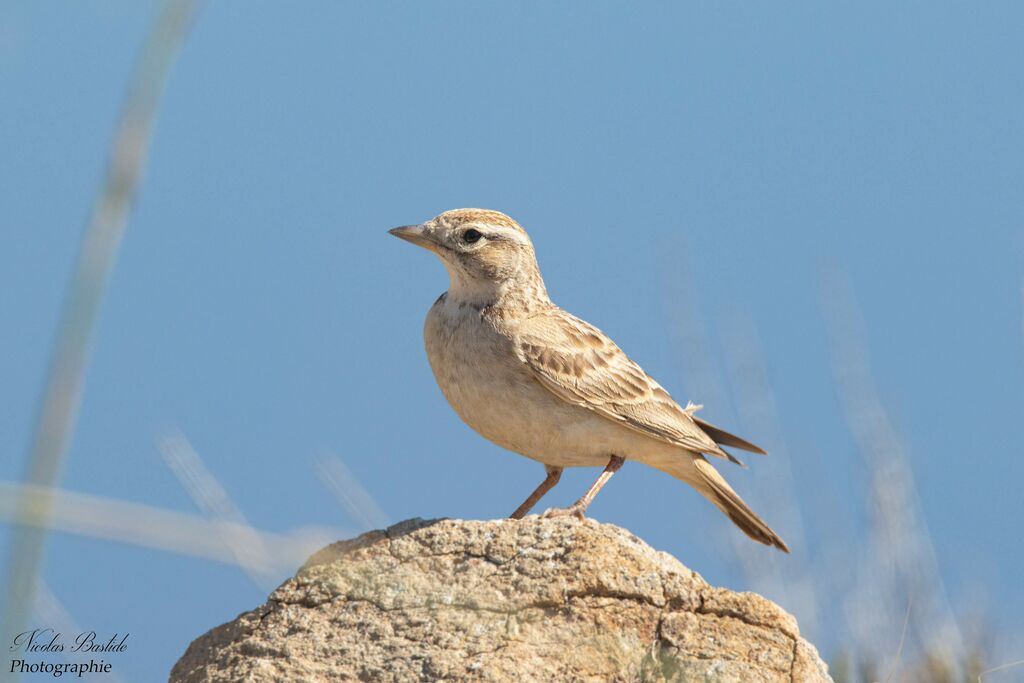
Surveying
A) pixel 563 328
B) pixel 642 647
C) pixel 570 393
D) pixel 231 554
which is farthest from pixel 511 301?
pixel 231 554

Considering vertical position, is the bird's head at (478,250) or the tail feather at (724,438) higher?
the bird's head at (478,250)

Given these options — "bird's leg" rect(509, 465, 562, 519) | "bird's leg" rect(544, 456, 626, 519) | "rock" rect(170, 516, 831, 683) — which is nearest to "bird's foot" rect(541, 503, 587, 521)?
"bird's leg" rect(544, 456, 626, 519)

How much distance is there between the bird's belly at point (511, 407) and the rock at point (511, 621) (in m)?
1.25

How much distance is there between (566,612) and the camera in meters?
4.34

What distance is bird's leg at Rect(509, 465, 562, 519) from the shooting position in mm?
6207

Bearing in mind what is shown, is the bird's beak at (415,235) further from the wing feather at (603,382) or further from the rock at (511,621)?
the rock at (511,621)

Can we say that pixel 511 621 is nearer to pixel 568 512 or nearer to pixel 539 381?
pixel 568 512

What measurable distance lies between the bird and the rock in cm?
102

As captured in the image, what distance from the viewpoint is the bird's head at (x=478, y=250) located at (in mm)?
6445

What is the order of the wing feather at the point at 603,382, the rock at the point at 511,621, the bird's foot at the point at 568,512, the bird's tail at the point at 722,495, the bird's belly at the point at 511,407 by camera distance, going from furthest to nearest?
1. the bird's tail at the point at 722,495
2. the wing feather at the point at 603,382
3. the bird's belly at the point at 511,407
4. the bird's foot at the point at 568,512
5. the rock at the point at 511,621

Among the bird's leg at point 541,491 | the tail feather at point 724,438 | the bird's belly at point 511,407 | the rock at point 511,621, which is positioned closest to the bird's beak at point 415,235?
the bird's belly at point 511,407

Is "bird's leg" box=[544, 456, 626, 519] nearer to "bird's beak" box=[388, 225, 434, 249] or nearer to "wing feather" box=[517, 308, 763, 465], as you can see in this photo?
"wing feather" box=[517, 308, 763, 465]

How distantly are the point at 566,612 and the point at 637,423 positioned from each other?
201 centimetres

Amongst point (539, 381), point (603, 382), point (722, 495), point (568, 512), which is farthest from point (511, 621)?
point (722, 495)
